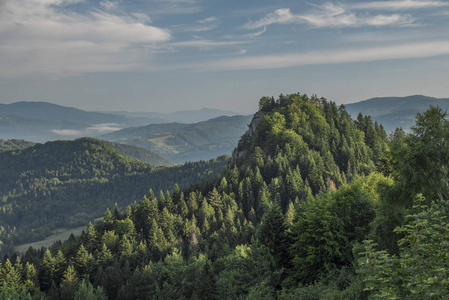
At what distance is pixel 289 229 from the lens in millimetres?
53656

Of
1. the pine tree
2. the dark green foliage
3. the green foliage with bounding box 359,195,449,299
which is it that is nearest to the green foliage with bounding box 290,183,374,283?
the dark green foliage

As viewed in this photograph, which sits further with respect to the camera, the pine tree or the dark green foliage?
the pine tree

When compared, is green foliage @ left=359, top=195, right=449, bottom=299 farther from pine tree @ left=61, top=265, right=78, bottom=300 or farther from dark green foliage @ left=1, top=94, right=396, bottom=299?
pine tree @ left=61, top=265, right=78, bottom=300

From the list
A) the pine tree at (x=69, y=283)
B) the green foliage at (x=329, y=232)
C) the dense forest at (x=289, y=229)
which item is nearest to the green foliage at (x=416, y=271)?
the dense forest at (x=289, y=229)

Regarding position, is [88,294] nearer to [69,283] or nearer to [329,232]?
[69,283]

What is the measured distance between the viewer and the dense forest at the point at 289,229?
2178cm

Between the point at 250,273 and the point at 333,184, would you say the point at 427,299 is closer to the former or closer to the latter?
the point at 250,273

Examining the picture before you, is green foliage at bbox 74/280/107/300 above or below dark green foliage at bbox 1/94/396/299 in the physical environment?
below

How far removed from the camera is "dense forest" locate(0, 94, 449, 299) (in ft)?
→ 71.5

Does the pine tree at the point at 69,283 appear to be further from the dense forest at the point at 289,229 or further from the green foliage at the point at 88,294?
the green foliage at the point at 88,294

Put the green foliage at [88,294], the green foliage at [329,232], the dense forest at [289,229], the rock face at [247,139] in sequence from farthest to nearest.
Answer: the rock face at [247,139]
the green foliage at [88,294]
the green foliage at [329,232]
the dense forest at [289,229]

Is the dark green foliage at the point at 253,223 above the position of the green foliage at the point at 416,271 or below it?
below

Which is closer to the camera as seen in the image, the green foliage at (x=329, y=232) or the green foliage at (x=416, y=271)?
the green foliage at (x=416, y=271)

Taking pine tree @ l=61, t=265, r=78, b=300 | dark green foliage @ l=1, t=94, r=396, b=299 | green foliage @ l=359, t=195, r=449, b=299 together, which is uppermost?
green foliage @ l=359, t=195, r=449, b=299
